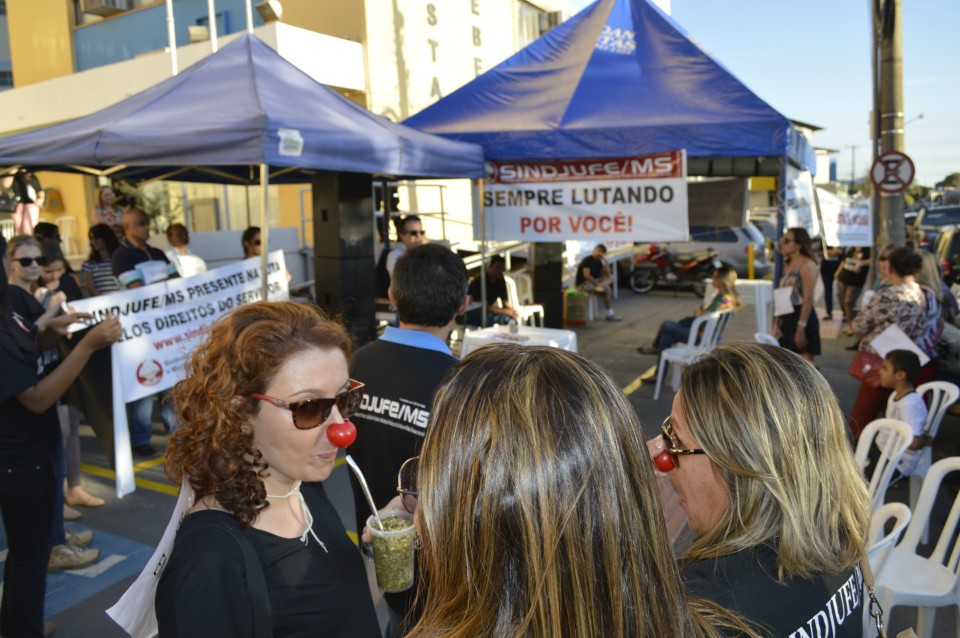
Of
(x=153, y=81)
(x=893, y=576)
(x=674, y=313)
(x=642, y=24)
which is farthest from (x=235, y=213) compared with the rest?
(x=893, y=576)

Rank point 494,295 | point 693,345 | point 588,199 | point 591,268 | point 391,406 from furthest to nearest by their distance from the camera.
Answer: point 591,268 → point 494,295 → point 693,345 → point 588,199 → point 391,406

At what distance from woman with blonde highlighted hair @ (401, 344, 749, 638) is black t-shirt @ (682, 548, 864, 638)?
0.42 m

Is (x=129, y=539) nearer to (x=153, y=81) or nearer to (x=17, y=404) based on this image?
(x=17, y=404)

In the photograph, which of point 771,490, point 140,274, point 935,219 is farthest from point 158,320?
point 935,219

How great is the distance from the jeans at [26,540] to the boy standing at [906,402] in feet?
14.1

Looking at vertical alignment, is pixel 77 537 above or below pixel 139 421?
below

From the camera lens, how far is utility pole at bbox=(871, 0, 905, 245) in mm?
8570

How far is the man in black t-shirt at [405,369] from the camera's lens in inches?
89.7

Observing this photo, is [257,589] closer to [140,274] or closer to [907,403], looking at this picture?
[907,403]

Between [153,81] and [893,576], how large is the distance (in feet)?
50.0

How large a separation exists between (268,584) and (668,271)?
50.0 feet

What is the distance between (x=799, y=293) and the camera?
22.7 ft

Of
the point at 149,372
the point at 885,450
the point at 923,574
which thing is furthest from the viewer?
the point at 149,372

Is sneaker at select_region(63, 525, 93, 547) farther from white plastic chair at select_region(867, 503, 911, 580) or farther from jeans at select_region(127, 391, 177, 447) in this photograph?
white plastic chair at select_region(867, 503, 911, 580)
